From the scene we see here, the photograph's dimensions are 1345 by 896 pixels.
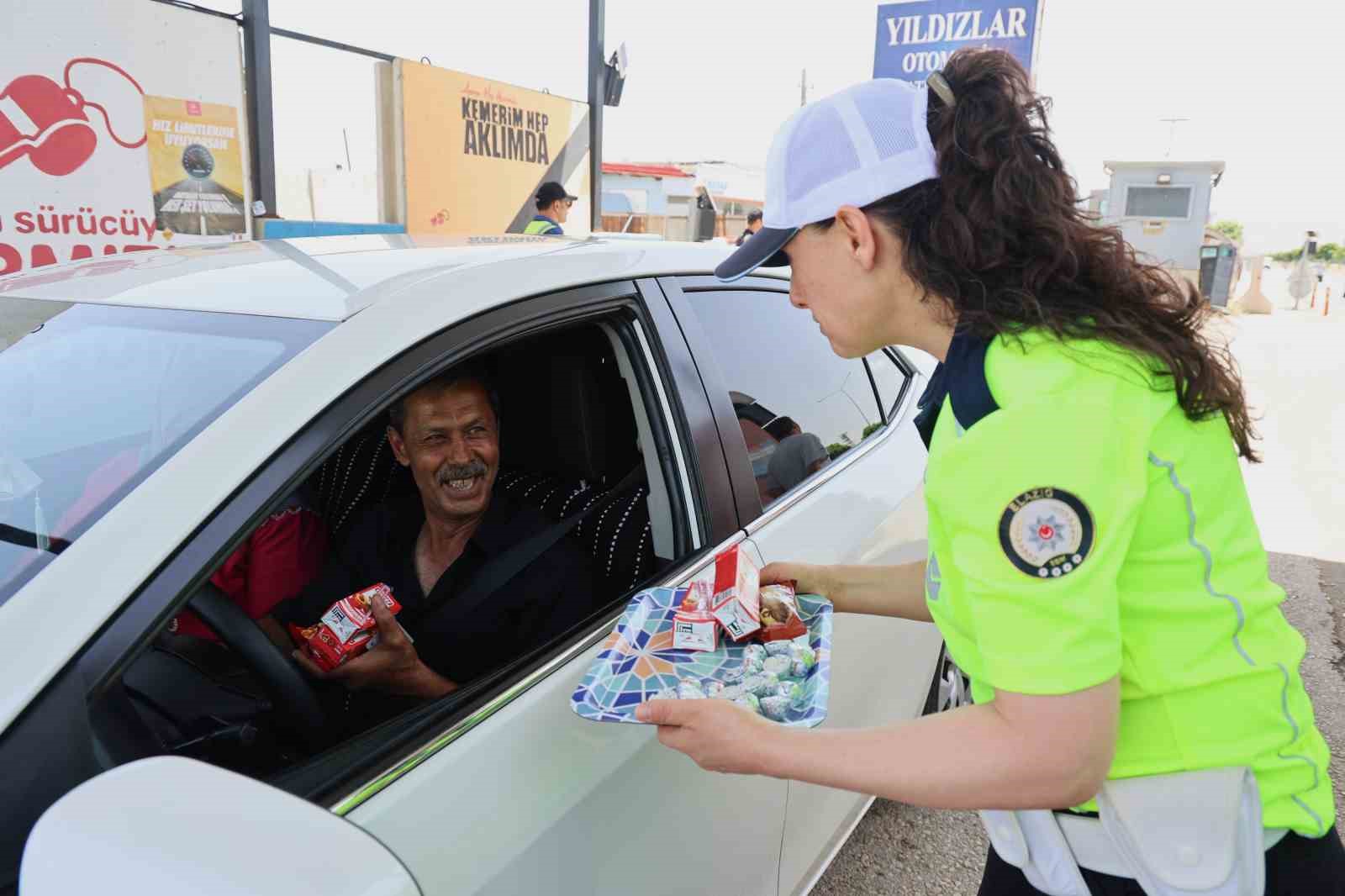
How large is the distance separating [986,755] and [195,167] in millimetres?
5501

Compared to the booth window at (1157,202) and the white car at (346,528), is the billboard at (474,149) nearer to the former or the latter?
the white car at (346,528)

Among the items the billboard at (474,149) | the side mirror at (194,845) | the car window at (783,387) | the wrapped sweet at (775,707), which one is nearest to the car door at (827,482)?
the car window at (783,387)

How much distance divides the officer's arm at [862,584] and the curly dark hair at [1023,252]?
60 centimetres

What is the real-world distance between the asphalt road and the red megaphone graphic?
182 inches

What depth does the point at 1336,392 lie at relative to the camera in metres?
10.8

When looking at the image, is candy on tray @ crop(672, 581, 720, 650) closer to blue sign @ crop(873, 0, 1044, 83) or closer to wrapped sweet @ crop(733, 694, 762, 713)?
wrapped sweet @ crop(733, 694, 762, 713)

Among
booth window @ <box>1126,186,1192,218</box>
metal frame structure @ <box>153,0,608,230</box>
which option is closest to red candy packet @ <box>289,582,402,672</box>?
metal frame structure @ <box>153,0,608,230</box>

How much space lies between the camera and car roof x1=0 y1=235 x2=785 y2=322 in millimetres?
1544

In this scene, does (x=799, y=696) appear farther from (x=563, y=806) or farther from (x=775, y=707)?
(x=563, y=806)

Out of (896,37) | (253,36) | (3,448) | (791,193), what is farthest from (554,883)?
(896,37)

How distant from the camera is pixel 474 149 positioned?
294 inches

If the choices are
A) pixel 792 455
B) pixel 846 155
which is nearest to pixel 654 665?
pixel 846 155

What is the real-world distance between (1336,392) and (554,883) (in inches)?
477

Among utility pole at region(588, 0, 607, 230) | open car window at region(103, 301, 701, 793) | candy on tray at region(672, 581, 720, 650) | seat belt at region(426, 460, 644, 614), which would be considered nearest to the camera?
candy on tray at region(672, 581, 720, 650)
